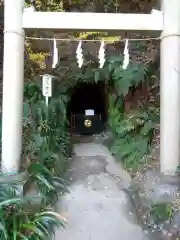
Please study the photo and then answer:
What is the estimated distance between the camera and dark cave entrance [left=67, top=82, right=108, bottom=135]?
11.3 metres

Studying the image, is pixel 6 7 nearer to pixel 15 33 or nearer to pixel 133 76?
pixel 15 33

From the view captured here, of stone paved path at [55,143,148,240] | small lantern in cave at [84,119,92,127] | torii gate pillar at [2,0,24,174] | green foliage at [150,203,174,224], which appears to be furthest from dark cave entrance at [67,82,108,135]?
green foliage at [150,203,174,224]

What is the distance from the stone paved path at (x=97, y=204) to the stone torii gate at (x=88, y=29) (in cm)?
104

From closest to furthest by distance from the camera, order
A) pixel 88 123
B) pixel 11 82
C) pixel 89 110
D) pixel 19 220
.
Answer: pixel 19 220
pixel 11 82
pixel 88 123
pixel 89 110

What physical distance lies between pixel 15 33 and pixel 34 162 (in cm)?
219

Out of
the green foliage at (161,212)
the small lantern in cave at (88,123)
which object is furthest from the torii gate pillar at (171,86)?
the small lantern in cave at (88,123)

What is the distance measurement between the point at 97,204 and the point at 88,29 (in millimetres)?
2977

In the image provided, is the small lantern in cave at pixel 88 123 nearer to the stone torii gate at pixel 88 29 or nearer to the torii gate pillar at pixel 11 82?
the stone torii gate at pixel 88 29

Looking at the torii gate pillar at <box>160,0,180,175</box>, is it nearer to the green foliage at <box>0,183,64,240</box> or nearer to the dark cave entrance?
the green foliage at <box>0,183,64,240</box>

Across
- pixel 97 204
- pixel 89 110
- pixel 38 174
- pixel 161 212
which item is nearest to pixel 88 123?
pixel 89 110

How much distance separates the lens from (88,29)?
18.3ft

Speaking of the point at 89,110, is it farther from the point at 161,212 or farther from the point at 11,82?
the point at 161,212

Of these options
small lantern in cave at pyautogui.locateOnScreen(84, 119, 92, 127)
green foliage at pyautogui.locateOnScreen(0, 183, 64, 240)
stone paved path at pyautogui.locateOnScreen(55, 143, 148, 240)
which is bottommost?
stone paved path at pyautogui.locateOnScreen(55, 143, 148, 240)

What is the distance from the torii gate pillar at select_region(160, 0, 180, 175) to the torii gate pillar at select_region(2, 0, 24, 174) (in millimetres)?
2463
